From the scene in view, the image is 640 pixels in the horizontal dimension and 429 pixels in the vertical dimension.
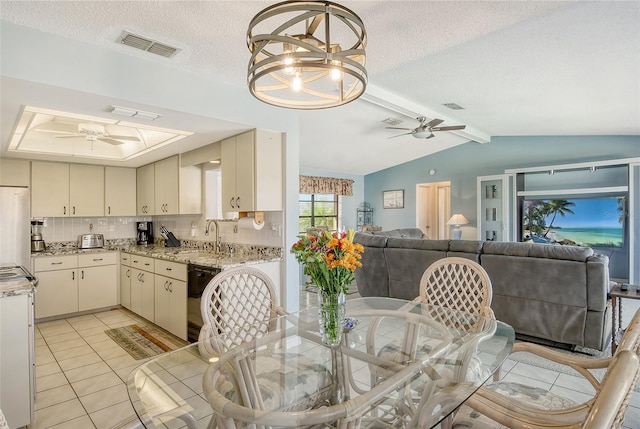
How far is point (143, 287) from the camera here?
4.30 metres

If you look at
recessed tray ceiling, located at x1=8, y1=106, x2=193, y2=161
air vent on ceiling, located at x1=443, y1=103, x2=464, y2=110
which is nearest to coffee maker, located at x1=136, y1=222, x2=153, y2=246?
recessed tray ceiling, located at x1=8, y1=106, x2=193, y2=161

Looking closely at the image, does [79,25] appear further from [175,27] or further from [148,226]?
[148,226]

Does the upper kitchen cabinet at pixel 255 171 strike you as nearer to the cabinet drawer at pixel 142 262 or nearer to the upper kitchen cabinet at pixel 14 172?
the cabinet drawer at pixel 142 262

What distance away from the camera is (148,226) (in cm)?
575

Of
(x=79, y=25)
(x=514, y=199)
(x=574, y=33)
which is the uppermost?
(x=574, y=33)

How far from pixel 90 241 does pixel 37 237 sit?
25.2 inches

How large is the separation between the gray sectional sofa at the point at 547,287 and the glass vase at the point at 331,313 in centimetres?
259

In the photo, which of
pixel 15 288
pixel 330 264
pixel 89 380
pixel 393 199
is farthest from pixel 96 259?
pixel 393 199

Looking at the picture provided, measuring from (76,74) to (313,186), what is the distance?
600 centimetres

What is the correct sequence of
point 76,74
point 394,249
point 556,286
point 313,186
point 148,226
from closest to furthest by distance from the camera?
point 76,74 → point 556,286 → point 394,249 → point 148,226 → point 313,186

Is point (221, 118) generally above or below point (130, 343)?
above

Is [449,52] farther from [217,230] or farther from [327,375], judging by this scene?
[217,230]

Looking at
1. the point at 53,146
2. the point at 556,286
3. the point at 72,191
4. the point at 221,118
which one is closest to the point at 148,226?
the point at 72,191

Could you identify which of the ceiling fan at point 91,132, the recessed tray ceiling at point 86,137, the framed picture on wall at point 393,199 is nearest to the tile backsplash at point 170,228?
the recessed tray ceiling at point 86,137
